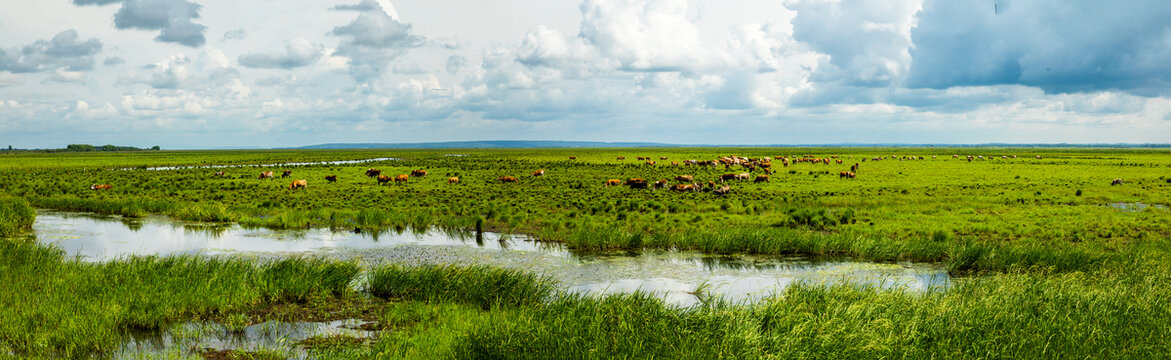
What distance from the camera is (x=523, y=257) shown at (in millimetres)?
19359

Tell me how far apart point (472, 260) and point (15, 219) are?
19914mm

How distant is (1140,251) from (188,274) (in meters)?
24.3

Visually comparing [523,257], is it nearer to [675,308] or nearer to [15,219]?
[675,308]

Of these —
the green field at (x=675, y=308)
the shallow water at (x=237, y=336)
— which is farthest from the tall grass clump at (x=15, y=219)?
the shallow water at (x=237, y=336)

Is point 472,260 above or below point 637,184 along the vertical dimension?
below

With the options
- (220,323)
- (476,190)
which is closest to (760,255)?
(220,323)

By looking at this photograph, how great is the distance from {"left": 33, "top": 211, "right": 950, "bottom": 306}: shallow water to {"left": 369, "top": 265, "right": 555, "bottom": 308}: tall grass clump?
4.65ft

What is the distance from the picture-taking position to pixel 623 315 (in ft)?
34.7

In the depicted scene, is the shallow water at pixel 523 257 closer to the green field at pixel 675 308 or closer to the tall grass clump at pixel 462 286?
the green field at pixel 675 308

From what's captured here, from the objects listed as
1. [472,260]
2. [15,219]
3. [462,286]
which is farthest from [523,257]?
[15,219]

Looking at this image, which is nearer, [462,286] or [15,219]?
[462,286]

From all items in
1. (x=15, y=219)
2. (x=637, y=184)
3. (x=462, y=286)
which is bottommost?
(x=462, y=286)

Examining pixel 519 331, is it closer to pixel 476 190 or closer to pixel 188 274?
pixel 188 274

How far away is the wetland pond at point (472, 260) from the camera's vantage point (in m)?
13.6
